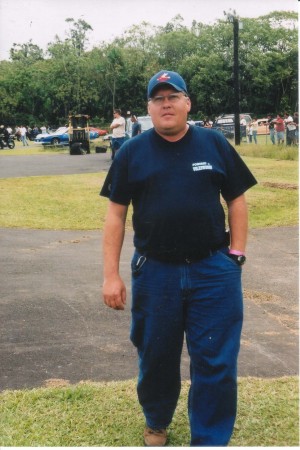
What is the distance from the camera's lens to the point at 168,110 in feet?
10.3

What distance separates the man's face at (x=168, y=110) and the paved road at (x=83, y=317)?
193cm

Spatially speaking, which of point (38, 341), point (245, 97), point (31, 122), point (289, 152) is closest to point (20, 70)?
point (31, 122)

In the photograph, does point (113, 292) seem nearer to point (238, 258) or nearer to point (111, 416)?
point (238, 258)

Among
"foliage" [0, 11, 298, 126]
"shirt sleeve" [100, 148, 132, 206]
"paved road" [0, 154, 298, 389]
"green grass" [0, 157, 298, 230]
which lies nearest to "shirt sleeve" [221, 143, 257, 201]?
"shirt sleeve" [100, 148, 132, 206]

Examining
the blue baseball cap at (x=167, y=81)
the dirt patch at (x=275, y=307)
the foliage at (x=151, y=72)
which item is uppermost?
the foliage at (x=151, y=72)

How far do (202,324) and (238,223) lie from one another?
566 millimetres

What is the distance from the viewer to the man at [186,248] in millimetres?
3059

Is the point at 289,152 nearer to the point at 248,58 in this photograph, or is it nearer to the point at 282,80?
the point at 248,58

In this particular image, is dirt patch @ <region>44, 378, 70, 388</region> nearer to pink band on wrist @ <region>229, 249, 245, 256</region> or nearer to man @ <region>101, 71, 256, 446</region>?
man @ <region>101, 71, 256, 446</region>

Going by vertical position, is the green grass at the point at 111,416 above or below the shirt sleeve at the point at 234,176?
below

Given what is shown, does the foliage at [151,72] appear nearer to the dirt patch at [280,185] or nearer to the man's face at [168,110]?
the dirt patch at [280,185]

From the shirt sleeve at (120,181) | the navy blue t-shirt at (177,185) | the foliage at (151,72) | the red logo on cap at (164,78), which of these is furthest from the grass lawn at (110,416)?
the foliage at (151,72)

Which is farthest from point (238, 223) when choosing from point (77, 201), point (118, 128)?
point (118, 128)

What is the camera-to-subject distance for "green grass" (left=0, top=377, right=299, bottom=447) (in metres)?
3.39
